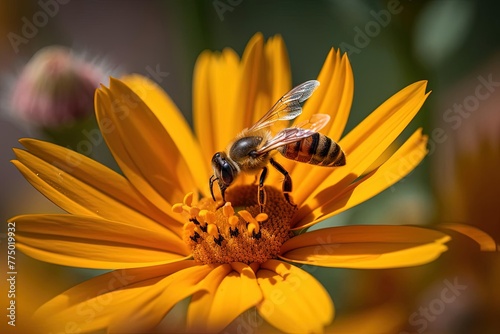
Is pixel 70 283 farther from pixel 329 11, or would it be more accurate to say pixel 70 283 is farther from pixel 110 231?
pixel 329 11

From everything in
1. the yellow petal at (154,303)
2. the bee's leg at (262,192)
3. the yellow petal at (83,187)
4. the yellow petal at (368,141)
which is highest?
the yellow petal at (83,187)

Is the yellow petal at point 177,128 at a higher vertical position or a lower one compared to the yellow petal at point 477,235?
higher

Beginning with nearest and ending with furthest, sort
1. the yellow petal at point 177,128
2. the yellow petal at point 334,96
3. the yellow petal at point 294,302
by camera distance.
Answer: the yellow petal at point 294,302 → the yellow petal at point 334,96 → the yellow petal at point 177,128

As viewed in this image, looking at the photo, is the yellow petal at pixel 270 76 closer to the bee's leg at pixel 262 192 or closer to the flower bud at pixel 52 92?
the bee's leg at pixel 262 192

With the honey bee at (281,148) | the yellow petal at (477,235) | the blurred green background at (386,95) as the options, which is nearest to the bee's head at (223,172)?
the honey bee at (281,148)

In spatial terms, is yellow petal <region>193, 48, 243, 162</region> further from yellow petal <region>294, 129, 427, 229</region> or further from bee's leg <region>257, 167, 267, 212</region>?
yellow petal <region>294, 129, 427, 229</region>

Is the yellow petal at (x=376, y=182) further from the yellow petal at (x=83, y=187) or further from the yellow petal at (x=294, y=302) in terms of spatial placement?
the yellow petal at (x=83, y=187)

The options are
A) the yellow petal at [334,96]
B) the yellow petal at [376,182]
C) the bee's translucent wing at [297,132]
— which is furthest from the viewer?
the yellow petal at [334,96]

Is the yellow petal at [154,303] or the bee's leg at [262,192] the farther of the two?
the bee's leg at [262,192]
